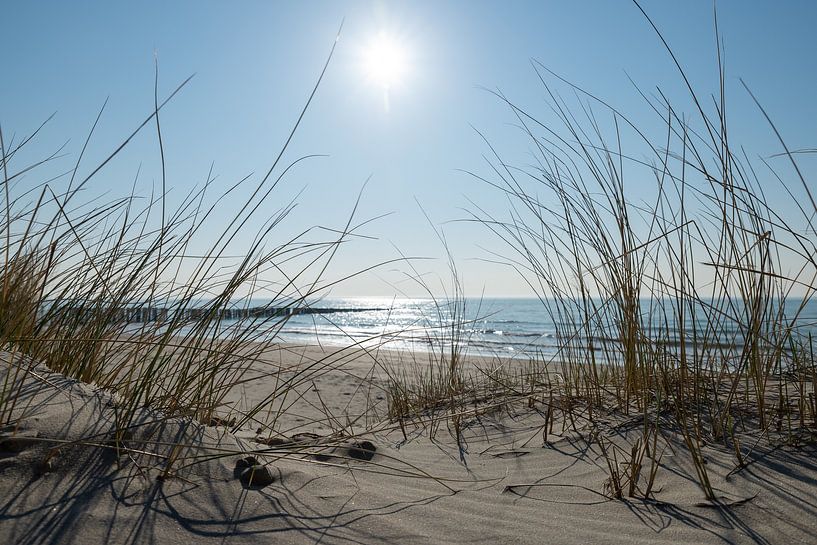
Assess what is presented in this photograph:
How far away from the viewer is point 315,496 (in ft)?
4.23

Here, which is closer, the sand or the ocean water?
the sand

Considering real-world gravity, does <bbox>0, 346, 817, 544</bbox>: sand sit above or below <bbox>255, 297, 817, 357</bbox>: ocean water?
below

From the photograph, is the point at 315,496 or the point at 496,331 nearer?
the point at 315,496

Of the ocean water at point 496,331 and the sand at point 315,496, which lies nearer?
the sand at point 315,496

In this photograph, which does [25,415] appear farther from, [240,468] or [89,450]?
[240,468]

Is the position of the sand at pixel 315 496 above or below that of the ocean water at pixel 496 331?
below

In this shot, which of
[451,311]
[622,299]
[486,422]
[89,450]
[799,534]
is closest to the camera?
[799,534]

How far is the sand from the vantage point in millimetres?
1089

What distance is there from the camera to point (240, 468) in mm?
1339

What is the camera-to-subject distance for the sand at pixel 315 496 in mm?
1089

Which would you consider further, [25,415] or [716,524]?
[25,415]

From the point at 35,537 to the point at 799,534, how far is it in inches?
A: 55.0

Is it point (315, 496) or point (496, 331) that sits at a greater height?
point (496, 331)

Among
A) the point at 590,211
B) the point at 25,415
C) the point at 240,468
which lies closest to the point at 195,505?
Answer: the point at 240,468
